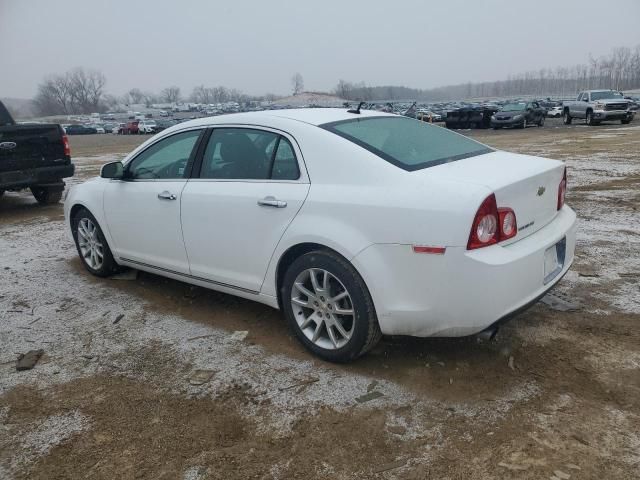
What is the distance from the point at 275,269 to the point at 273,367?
62 centimetres

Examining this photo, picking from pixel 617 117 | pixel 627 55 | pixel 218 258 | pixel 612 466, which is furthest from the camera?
pixel 627 55

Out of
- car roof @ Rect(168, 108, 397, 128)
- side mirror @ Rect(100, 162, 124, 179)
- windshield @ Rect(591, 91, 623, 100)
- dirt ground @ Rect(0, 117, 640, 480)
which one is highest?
car roof @ Rect(168, 108, 397, 128)

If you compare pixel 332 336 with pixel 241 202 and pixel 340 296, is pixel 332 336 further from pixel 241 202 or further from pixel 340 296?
pixel 241 202

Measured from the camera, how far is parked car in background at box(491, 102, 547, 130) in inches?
1211

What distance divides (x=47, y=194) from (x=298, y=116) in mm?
7486

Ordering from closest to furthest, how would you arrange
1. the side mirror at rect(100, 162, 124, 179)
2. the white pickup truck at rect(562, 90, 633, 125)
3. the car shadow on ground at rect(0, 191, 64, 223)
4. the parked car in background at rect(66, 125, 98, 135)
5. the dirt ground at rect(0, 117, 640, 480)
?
the dirt ground at rect(0, 117, 640, 480)
the side mirror at rect(100, 162, 124, 179)
the car shadow on ground at rect(0, 191, 64, 223)
the white pickup truck at rect(562, 90, 633, 125)
the parked car in background at rect(66, 125, 98, 135)

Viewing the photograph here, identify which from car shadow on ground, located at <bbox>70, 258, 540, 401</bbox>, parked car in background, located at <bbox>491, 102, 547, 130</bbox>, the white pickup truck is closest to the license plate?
car shadow on ground, located at <bbox>70, 258, 540, 401</bbox>

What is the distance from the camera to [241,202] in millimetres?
3576

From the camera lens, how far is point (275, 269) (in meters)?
3.46

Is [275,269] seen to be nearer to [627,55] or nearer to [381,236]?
[381,236]

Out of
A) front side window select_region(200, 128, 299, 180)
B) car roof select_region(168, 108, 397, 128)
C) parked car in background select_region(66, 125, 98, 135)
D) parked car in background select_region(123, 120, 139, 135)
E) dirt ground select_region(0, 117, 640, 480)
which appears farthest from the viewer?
parked car in background select_region(66, 125, 98, 135)

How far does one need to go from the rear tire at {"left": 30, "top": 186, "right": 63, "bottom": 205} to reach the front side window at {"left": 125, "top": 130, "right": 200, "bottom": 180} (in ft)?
18.6

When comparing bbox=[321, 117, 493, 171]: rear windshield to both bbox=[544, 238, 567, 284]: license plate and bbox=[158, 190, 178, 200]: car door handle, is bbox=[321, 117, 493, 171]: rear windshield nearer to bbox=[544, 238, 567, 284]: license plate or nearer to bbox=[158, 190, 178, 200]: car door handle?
bbox=[544, 238, 567, 284]: license plate

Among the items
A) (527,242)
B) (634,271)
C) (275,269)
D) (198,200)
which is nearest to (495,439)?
(527,242)
